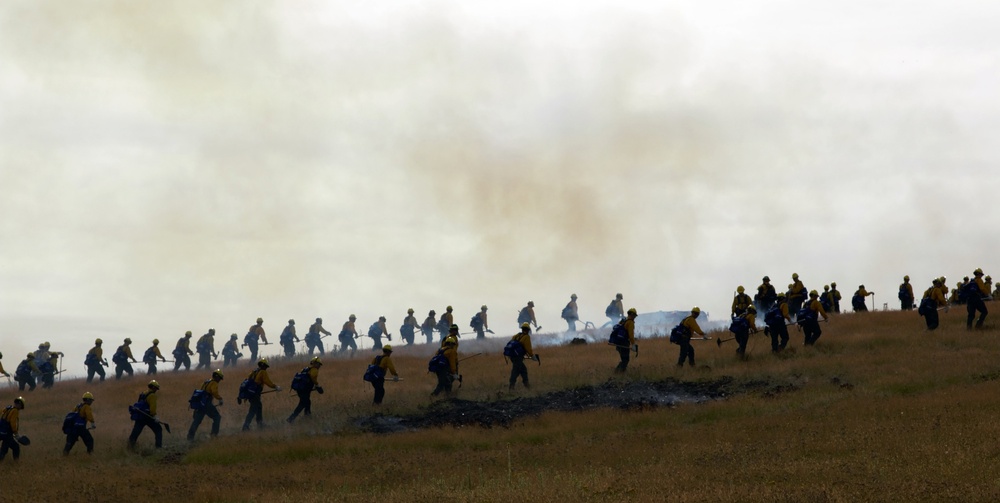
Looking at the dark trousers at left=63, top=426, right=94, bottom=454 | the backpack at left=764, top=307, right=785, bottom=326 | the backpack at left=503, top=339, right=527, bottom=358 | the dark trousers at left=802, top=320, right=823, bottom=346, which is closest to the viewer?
the dark trousers at left=63, top=426, right=94, bottom=454

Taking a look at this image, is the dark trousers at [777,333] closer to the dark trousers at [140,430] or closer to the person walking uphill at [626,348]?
the person walking uphill at [626,348]

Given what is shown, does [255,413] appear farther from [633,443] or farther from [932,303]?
[932,303]

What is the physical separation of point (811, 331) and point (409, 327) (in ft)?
78.9

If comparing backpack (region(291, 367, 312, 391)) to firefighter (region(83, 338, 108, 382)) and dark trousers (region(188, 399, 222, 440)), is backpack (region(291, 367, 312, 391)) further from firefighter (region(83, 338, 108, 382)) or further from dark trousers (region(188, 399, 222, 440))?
firefighter (region(83, 338, 108, 382))

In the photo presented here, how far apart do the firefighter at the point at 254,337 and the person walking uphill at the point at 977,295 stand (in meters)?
32.5

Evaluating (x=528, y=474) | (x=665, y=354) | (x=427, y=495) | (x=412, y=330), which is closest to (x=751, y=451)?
(x=528, y=474)

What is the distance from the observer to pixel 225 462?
28.8 m

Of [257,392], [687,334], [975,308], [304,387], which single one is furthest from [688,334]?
[257,392]

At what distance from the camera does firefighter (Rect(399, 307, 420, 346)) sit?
2239 inches

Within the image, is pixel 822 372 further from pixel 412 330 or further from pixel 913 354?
pixel 412 330

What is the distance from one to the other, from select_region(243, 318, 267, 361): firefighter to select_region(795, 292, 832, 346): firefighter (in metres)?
28.2

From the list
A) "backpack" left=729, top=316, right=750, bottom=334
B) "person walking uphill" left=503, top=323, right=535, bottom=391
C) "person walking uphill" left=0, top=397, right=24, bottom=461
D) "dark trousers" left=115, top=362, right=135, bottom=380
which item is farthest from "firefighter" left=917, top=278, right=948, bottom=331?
"dark trousers" left=115, top=362, right=135, bottom=380

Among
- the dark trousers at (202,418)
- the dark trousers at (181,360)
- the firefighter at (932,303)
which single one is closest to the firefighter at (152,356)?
the dark trousers at (181,360)

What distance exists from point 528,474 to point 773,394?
1070cm
